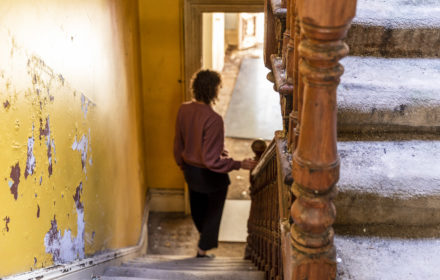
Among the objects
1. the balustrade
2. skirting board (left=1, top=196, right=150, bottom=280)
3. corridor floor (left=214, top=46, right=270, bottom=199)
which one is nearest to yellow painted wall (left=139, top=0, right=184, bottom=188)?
corridor floor (left=214, top=46, right=270, bottom=199)

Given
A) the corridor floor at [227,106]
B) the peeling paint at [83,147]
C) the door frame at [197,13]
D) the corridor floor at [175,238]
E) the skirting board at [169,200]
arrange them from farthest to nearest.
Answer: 1. the corridor floor at [227,106]
2. the skirting board at [169,200]
3. the corridor floor at [175,238]
4. the door frame at [197,13]
5. the peeling paint at [83,147]

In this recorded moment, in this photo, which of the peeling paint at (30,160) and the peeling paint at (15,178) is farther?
the peeling paint at (30,160)

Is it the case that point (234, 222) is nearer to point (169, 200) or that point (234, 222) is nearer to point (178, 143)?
point (169, 200)

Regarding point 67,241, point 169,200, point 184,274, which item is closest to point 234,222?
point 169,200

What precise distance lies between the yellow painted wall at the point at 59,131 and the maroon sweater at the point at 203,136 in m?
0.54

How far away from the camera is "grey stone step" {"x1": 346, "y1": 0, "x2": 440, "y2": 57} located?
2.35 metres

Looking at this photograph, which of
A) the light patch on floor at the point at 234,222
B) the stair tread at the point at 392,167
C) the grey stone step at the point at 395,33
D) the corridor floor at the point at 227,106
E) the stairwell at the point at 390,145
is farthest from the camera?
the corridor floor at the point at 227,106

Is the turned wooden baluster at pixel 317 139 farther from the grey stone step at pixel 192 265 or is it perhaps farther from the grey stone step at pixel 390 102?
the grey stone step at pixel 192 265

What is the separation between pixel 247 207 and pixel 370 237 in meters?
4.35

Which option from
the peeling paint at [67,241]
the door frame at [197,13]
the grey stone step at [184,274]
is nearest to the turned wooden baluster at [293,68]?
the peeling paint at [67,241]

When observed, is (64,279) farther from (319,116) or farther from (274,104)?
(274,104)

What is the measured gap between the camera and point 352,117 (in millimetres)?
2096

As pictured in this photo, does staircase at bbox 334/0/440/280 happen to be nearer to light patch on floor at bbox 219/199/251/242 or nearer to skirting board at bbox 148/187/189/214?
light patch on floor at bbox 219/199/251/242

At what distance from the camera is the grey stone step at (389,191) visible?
185 cm
